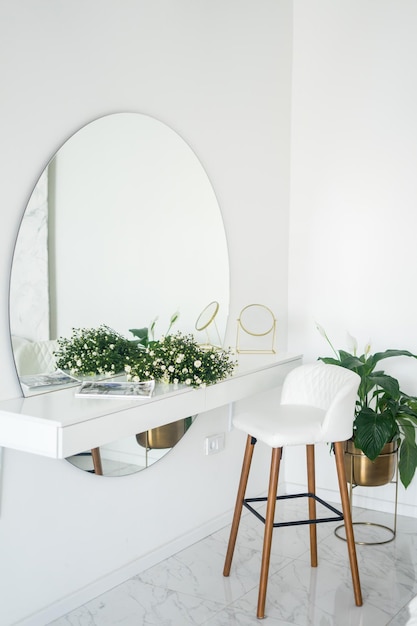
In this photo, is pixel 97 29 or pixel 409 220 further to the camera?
pixel 409 220

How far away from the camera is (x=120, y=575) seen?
2.81m

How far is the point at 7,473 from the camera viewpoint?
2.33 m

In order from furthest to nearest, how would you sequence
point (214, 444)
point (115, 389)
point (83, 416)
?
point (214, 444)
point (115, 389)
point (83, 416)

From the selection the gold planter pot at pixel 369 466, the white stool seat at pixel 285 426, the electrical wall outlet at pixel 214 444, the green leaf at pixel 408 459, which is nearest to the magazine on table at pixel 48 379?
the white stool seat at pixel 285 426

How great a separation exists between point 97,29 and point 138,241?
81 centimetres

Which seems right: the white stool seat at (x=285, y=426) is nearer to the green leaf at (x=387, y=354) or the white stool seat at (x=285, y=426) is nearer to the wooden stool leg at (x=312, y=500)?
the wooden stool leg at (x=312, y=500)

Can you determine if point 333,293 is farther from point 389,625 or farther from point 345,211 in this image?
point 389,625

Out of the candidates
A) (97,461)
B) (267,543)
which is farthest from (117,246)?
(267,543)

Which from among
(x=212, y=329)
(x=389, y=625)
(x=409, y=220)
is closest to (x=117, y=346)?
(x=212, y=329)

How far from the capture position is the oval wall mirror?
2.41 m

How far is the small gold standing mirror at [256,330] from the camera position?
11.6 ft

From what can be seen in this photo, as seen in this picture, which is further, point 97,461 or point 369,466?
point 369,466

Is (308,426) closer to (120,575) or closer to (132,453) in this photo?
(132,453)

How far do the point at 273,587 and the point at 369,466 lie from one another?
0.76m
